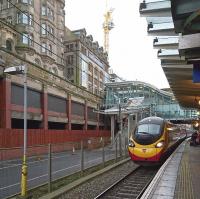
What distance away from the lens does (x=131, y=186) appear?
Answer: 1648cm

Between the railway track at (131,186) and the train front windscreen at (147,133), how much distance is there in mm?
1605

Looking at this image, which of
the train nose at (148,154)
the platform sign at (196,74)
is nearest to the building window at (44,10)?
the train nose at (148,154)

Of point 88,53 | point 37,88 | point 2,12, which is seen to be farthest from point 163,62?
point 88,53

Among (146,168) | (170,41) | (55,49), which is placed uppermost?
(55,49)

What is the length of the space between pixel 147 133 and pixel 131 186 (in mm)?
5718

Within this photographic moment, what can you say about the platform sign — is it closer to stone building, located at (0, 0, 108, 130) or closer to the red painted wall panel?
stone building, located at (0, 0, 108, 130)

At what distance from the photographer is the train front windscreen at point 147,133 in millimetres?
21422

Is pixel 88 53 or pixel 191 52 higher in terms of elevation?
pixel 88 53

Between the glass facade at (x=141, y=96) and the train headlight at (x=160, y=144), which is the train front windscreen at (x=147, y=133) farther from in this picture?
the glass facade at (x=141, y=96)

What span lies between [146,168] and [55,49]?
4773 centimetres

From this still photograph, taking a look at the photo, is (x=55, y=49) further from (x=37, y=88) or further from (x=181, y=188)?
(x=181, y=188)

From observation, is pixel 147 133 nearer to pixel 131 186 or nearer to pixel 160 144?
pixel 160 144

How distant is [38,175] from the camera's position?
14.5 meters

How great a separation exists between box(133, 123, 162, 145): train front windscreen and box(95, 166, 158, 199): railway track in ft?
5.27
